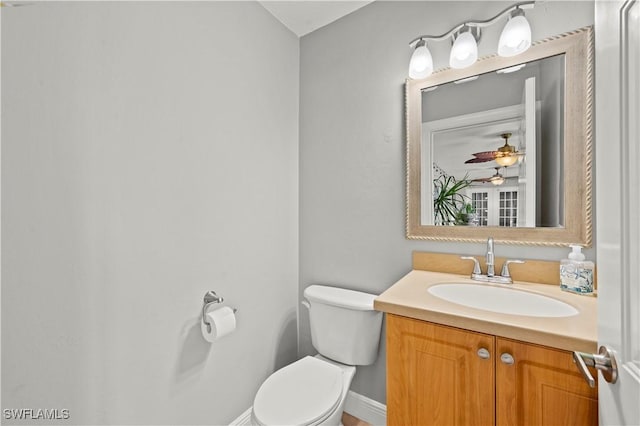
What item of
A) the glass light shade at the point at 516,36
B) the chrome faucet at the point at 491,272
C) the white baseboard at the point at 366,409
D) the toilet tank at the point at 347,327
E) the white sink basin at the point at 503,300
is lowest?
the white baseboard at the point at 366,409

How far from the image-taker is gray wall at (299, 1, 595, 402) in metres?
1.50

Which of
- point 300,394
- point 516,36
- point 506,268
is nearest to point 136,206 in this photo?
point 300,394

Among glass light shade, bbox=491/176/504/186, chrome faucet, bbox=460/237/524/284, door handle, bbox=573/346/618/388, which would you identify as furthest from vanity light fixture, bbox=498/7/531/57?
door handle, bbox=573/346/618/388

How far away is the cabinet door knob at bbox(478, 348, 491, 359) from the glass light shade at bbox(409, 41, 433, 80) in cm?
122

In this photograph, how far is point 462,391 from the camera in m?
0.90

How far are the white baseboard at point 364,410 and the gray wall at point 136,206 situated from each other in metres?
0.07

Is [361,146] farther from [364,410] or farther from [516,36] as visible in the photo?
[364,410]

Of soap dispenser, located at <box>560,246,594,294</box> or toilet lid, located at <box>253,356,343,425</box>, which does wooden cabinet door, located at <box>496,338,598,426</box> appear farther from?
Answer: toilet lid, located at <box>253,356,343,425</box>

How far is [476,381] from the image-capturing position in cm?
88

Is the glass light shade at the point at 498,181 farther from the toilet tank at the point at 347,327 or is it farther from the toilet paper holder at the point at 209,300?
the toilet paper holder at the point at 209,300

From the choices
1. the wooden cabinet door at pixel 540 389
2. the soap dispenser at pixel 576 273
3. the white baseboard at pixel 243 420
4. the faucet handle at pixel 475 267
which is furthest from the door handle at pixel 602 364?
the white baseboard at pixel 243 420

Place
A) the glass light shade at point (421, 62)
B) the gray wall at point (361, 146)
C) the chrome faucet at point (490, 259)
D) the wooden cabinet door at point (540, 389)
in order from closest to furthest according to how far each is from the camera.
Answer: the wooden cabinet door at point (540, 389), the chrome faucet at point (490, 259), the glass light shade at point (421, 62), the gray wall at point (361, 146)

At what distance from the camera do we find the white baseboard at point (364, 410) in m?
1.51

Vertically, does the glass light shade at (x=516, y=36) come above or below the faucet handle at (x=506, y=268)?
Answer: above
